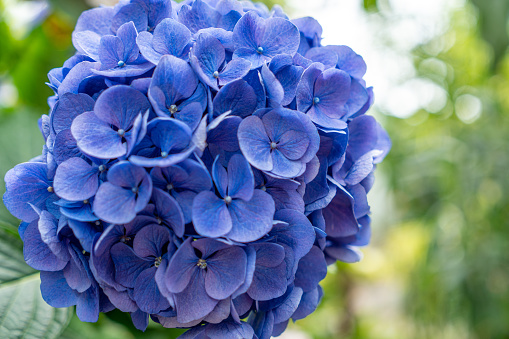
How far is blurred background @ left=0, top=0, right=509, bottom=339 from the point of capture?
67 centimetres

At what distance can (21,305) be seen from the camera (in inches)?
17.4

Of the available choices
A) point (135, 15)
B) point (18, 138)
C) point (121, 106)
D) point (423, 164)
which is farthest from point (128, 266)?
point (423, 164)

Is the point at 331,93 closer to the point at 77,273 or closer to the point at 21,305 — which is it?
the point at 77,273

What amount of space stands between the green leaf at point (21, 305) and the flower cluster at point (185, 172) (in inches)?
3.6

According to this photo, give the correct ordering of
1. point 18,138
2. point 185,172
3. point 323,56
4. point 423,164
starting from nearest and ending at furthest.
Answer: point 185,172 < point 323,56 < point 18,138 < point 423,164

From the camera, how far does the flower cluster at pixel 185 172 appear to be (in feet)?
1.04

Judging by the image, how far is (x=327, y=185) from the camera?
0.37m

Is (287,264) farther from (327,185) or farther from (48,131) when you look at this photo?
(48,131)

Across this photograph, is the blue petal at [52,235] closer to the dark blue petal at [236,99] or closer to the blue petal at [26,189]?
the blue petal at [26,189]

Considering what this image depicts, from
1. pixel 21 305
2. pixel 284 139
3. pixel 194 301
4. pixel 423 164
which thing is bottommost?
pixel 423 164

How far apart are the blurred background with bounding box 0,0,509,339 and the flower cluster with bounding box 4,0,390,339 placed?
200mm

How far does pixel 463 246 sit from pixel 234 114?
1459 mm

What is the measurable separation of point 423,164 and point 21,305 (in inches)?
67.8

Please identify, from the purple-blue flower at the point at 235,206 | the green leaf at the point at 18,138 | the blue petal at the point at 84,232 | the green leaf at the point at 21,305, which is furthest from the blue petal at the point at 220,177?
the green leaf at the point at 18,138
